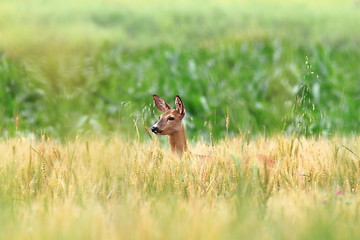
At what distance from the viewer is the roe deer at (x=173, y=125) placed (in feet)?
17.8

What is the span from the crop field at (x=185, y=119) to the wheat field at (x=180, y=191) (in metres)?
0.01

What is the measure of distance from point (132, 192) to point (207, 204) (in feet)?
1.69

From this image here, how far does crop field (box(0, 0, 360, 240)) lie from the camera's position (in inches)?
145

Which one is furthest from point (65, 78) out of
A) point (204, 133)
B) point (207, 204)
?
point (207, 204)

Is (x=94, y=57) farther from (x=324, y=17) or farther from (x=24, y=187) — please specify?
(x=24, y=187)

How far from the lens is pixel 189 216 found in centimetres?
366

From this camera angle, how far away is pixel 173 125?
5484mm

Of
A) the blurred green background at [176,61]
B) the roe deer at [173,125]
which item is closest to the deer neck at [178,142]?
the roe deer at [173,125]

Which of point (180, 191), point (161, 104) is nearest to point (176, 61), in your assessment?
point (161, 104)

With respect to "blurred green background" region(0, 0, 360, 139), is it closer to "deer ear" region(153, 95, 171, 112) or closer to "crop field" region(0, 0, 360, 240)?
"crop field" region(0, 0, 360, 240)

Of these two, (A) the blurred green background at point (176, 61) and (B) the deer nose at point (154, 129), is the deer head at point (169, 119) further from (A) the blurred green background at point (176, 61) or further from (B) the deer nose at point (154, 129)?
(A) the blurred green background at point (176, 61)

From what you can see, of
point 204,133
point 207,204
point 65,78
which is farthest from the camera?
point 65,78

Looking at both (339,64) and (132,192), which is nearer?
(132,192)

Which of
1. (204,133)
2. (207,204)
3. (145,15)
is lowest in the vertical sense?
(204,133)
